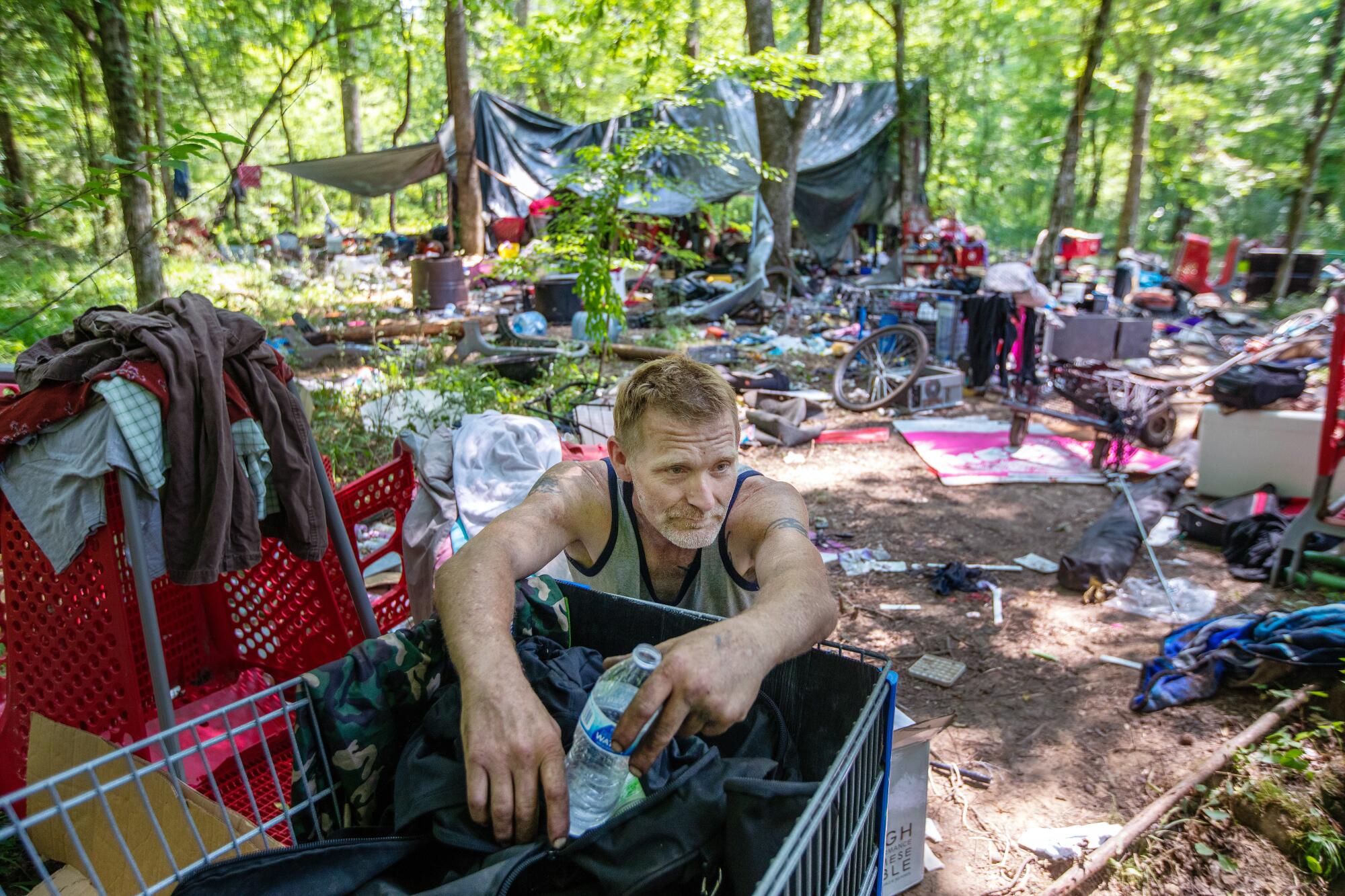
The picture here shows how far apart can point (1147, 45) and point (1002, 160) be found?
1095cm

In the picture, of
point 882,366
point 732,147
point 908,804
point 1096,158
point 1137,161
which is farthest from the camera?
point 1096,158

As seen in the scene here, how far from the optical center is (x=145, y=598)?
2014mm

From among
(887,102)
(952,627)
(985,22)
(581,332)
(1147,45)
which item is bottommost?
(952,627)

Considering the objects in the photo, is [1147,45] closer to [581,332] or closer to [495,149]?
[495,149]

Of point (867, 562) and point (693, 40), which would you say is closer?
point (867, 562)

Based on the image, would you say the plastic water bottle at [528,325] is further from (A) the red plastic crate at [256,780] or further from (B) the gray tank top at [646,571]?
(B) the gray tank top at [646,571]

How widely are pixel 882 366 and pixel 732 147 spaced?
7819mm

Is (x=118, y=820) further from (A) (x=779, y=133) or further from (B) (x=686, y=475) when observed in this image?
(A) (x=779, y=133)

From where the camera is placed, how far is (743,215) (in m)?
19.8

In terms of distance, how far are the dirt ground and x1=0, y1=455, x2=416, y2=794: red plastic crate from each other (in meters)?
2.19

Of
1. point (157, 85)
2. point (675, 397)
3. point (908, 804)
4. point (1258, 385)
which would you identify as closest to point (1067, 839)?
point (908, 804)

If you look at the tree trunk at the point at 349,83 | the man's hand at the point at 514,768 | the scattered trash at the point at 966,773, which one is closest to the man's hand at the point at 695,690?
the man's hand at the point at 514,768

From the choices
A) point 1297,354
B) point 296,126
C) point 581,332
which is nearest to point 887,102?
point 581,332

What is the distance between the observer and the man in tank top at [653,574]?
1.20 metres
